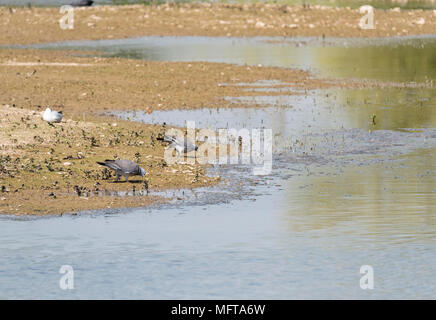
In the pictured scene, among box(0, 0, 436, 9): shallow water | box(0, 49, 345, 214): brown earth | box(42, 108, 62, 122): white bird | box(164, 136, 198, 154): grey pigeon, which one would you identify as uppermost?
box(0, 0, 436, 9): shallow water

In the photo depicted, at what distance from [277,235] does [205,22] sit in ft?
127

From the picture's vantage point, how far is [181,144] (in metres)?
19.3

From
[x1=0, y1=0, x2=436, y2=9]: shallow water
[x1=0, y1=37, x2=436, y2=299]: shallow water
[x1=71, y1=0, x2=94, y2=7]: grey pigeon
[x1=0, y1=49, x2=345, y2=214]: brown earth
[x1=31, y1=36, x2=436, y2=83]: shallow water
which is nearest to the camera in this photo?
[x1=0, y1=37, x2=436, y2=299]: shallow water

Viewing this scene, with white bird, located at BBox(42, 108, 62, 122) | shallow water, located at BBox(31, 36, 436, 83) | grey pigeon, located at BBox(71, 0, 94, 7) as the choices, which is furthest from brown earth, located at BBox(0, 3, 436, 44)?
white bird, located at BBox(42, 108, 62, 122)

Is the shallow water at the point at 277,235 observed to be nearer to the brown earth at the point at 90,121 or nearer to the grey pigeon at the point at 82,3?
the brown earth at the point at 90,121

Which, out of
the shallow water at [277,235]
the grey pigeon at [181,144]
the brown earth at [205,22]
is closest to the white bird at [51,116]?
the grey pigeon at [181,144]

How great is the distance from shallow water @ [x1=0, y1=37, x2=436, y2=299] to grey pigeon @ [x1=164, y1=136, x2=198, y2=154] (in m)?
1.10

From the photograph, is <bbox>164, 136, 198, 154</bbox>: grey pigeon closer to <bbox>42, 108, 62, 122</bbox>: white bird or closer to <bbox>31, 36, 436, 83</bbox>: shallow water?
<bbox>42, 108, 62, 122</bbox>: white bird

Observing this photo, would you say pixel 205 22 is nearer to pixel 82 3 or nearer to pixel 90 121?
pixel 82 3

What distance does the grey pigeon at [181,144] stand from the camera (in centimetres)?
1931

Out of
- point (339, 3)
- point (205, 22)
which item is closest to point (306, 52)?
point (205, 22)

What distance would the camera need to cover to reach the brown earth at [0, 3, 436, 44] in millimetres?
49219
